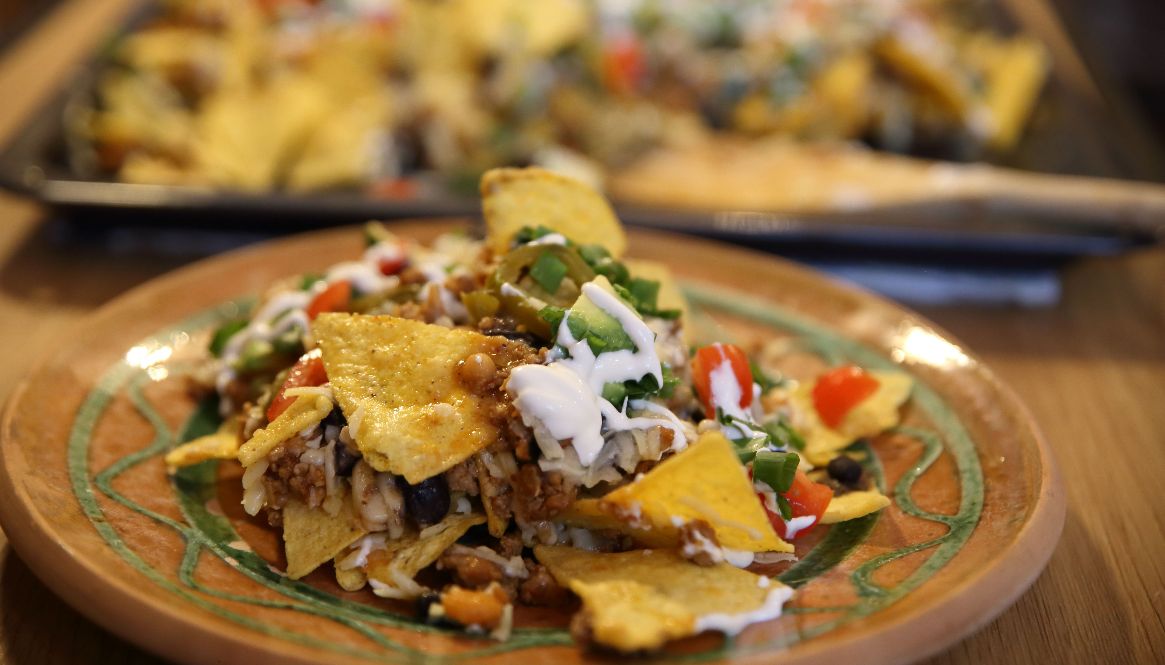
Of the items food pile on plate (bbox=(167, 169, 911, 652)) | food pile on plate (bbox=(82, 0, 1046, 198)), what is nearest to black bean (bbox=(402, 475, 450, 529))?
food pile on plate (bbox=(167, 169, 911, 652))

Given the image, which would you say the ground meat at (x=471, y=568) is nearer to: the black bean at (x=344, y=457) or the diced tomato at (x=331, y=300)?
the black bean at (x=344, y=457)

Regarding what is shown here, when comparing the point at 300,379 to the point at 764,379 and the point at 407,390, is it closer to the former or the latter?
the point at 407,390

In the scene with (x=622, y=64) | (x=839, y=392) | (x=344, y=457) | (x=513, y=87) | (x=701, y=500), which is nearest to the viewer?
(x=701, y=500)

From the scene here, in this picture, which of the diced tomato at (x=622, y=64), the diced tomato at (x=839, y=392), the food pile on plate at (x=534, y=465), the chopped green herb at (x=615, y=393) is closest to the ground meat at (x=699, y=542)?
the food pile on plate at (x=534, y=465)

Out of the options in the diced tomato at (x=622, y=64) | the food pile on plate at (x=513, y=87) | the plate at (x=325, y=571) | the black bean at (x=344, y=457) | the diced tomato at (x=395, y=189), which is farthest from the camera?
the diced tomato at (x=622, y=64)

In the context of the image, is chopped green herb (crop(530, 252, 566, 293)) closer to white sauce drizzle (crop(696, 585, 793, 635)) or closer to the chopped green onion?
the chopped green onion

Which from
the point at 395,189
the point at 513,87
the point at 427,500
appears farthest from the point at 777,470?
the point at 513,87

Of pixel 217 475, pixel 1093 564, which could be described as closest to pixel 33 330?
pixel 217 475
